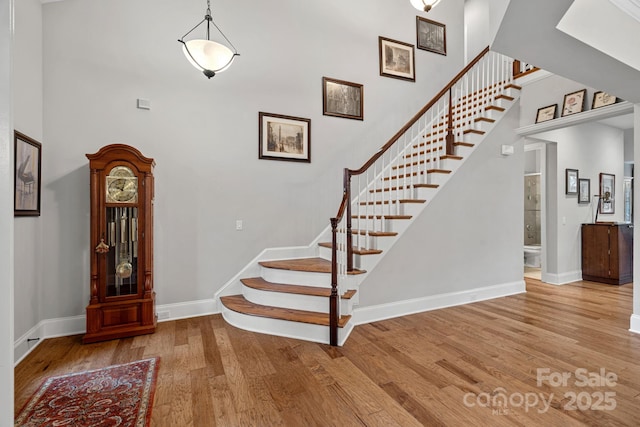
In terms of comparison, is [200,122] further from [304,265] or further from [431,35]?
[431,35]

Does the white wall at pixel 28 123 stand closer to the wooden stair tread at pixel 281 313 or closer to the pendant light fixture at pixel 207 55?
the pendant light fixture at pixel 207 55

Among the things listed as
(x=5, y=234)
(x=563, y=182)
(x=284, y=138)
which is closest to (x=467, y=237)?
(x=563, y=182)

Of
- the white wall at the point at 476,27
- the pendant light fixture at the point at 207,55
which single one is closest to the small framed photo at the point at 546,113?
the white wall at the point at 476,27

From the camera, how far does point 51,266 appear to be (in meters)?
3.04

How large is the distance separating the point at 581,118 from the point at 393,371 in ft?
12.8

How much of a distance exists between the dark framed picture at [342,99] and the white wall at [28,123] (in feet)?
10.3

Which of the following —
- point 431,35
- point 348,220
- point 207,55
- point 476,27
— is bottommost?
point 348,220

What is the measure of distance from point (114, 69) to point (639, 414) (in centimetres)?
522

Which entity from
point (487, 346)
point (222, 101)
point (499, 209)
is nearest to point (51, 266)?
point (222, 101)

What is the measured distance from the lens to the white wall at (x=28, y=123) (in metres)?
2.57

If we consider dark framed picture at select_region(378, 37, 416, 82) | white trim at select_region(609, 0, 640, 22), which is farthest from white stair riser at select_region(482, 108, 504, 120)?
white trim at select_region(609, 0, 640, 22)

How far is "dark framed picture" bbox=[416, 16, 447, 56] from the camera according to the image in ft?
17.1

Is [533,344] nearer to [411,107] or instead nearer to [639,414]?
[639,414]

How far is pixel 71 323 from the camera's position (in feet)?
10.2
